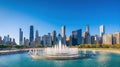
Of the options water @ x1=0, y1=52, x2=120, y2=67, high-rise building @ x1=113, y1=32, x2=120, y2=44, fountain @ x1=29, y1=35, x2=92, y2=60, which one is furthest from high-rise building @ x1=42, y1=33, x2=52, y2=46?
water @ x1=0, y1=52, x2=120, y2=67

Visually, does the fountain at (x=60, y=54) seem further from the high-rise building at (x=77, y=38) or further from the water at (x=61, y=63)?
the high-rise building at (x=77, y=38)

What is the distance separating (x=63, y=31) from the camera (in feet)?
647

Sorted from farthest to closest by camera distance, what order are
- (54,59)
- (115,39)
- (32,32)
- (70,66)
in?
(32,32) → (115,39) → (54,59) → (70,66)

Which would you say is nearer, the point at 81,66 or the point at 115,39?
the point at 81,66

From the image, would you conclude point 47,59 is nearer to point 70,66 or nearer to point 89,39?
point 70,66

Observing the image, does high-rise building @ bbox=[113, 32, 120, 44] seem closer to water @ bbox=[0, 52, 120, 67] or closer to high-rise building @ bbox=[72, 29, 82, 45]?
high-rise building @ bbox=[72, 29, 82, 45]

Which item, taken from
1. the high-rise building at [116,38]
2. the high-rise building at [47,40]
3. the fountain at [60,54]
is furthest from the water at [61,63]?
the high-rise building at [116,38]

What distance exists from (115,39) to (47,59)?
14287 cm

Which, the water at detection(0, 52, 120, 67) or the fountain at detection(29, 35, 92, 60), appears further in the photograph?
the fountain at detection(29, 35, 92, 60)

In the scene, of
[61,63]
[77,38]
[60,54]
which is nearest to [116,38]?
[77,38]

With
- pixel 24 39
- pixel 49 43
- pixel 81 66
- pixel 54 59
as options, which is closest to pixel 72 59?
pixel 54 59

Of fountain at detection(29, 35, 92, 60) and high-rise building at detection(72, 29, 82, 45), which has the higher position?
high-rise building at detection(72, 29, 82, 45)

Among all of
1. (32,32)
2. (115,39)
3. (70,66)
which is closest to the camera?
(70,66)

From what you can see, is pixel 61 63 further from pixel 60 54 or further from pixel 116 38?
pixel 116 38
